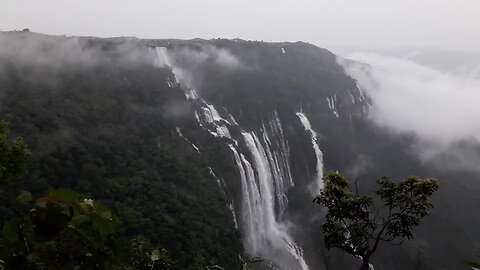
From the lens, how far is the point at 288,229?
62000 millimetres

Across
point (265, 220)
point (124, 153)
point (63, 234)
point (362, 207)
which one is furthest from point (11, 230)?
point (265, 220)

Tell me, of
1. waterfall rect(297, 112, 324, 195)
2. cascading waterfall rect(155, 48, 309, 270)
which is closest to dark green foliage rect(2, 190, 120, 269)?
cascading waterfall rect(155, 48, 309, 270)

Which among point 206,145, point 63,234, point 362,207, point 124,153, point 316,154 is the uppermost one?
point 63,234

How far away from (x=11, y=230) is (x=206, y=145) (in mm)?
57495

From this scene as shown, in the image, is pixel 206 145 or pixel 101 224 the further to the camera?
pixel 206 145

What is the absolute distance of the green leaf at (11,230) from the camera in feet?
6.26

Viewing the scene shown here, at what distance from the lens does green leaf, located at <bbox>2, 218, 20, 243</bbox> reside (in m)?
1.91

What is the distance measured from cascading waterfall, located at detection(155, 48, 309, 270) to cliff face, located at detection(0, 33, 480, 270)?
19cm

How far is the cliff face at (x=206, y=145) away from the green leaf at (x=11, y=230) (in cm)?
3182

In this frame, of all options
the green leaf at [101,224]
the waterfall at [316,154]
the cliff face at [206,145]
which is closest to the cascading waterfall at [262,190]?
the cliff face at [206,145]

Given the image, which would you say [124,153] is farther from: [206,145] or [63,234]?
[63,234]

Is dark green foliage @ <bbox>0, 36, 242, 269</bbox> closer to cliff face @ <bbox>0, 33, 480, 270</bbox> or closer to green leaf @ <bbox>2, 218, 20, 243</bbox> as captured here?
cliff face @ <bbox>0, 33, 480, 270</bbox>

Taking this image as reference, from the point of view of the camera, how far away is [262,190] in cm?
5712

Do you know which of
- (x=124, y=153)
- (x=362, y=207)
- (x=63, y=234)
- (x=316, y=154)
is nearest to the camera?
(x=63, y=234)
